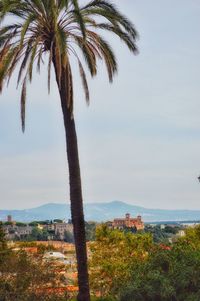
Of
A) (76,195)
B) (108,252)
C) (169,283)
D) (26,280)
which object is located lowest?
(169,283)

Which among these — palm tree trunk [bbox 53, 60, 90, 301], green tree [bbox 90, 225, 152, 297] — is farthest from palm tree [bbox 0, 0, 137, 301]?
green tree [bbox 90, 225, 152, 297]

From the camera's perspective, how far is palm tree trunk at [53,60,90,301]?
18.6 metres

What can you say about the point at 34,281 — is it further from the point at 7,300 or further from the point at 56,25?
the point at 56,25

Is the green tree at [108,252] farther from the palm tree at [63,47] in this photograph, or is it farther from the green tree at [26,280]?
the palm tree at [63,47]

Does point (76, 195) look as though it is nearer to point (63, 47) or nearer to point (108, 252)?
point (63, 47)

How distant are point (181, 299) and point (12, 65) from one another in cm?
1061

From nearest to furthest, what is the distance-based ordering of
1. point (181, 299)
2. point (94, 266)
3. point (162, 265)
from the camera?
1. point (181, 299)
2. point (162, 265)
3. point (94, 266)

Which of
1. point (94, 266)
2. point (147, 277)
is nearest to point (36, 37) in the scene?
point (147, 277)

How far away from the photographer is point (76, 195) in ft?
62.1

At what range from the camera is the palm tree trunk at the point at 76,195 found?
18625 millimetres

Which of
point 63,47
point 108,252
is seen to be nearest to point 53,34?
point 63,47

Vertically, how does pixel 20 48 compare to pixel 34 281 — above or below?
above

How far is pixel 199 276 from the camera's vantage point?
22.0 meters

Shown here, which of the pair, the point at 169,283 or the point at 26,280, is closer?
the point at 169,283
